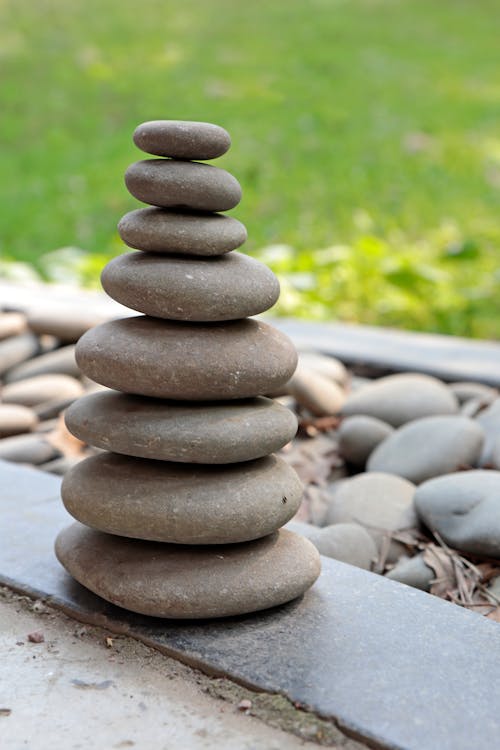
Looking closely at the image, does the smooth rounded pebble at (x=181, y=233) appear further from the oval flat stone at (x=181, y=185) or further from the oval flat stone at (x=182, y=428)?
the oval flat stone at (x=182, y=428)

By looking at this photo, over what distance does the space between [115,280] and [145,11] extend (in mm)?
11019

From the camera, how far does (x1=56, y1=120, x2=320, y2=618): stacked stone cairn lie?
2119 millimetres

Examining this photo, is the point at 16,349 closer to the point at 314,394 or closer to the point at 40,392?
the point at 40,392

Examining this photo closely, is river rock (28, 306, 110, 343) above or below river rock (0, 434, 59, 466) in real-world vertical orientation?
above

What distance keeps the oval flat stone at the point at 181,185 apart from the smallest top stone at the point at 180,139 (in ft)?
0.09

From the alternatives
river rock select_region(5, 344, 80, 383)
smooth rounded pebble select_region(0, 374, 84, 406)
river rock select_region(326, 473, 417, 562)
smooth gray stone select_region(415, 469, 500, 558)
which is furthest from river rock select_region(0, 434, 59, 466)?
smooth gray stone select_region(415, 469, 500, 558)

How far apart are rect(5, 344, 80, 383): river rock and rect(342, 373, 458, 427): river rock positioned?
1230 mm

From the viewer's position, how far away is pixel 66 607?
86.7 inches

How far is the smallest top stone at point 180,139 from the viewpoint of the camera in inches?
86.4

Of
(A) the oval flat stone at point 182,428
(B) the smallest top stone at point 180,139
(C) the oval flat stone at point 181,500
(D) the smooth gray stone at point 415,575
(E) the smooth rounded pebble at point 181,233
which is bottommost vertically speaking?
(D) the smooth gray stone at point 415,575

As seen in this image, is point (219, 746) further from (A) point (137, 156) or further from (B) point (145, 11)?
(B) point (145, 11)

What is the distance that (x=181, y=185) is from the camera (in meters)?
2.19

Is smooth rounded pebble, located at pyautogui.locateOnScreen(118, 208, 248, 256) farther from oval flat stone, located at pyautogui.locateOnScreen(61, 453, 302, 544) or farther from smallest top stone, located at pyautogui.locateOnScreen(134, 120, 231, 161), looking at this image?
oval flat stone, located at pyautogui.locateOnScreen(61, 453, 302, 544)

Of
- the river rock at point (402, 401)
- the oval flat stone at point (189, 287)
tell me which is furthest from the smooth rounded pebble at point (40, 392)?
the oval flat stone at point (189, 287)
